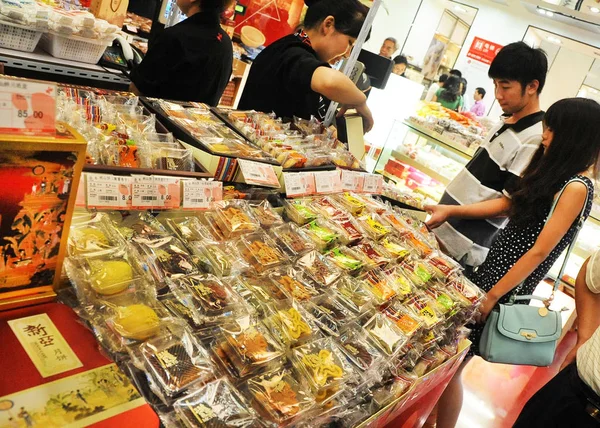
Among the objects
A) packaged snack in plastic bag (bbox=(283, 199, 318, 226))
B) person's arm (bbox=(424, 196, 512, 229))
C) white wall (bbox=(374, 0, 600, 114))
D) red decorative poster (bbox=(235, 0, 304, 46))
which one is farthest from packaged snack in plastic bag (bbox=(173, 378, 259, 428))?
white wall (bbox=(374, 0, 600, 114))

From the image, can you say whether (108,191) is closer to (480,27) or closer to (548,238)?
(548,238)

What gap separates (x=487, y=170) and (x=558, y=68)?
21.3 ft

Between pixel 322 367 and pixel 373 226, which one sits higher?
pixel 373 226

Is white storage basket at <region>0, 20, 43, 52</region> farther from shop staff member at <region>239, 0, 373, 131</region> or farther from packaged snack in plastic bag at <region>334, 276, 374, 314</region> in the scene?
packaged snack in plastic bag at <region>334, 276, 374, 314</region>

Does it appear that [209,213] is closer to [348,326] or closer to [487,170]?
[348,326]

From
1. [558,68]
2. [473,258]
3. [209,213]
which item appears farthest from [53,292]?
[558,68]

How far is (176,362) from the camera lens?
1.06 metres

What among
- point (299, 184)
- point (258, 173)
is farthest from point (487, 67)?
point (258, 173)

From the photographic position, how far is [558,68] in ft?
26.1

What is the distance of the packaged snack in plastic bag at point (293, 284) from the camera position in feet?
4.85

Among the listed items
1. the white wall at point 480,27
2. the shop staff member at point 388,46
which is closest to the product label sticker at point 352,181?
the shop staff member at point 388,46

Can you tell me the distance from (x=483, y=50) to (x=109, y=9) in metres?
7.12

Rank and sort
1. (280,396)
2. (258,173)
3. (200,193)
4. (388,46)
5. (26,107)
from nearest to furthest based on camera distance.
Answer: (26,107) → (280,396) → (200,193) → (258,173) → (388,46)

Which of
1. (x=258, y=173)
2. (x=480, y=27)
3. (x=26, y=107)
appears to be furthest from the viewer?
(x=480, y=27)
